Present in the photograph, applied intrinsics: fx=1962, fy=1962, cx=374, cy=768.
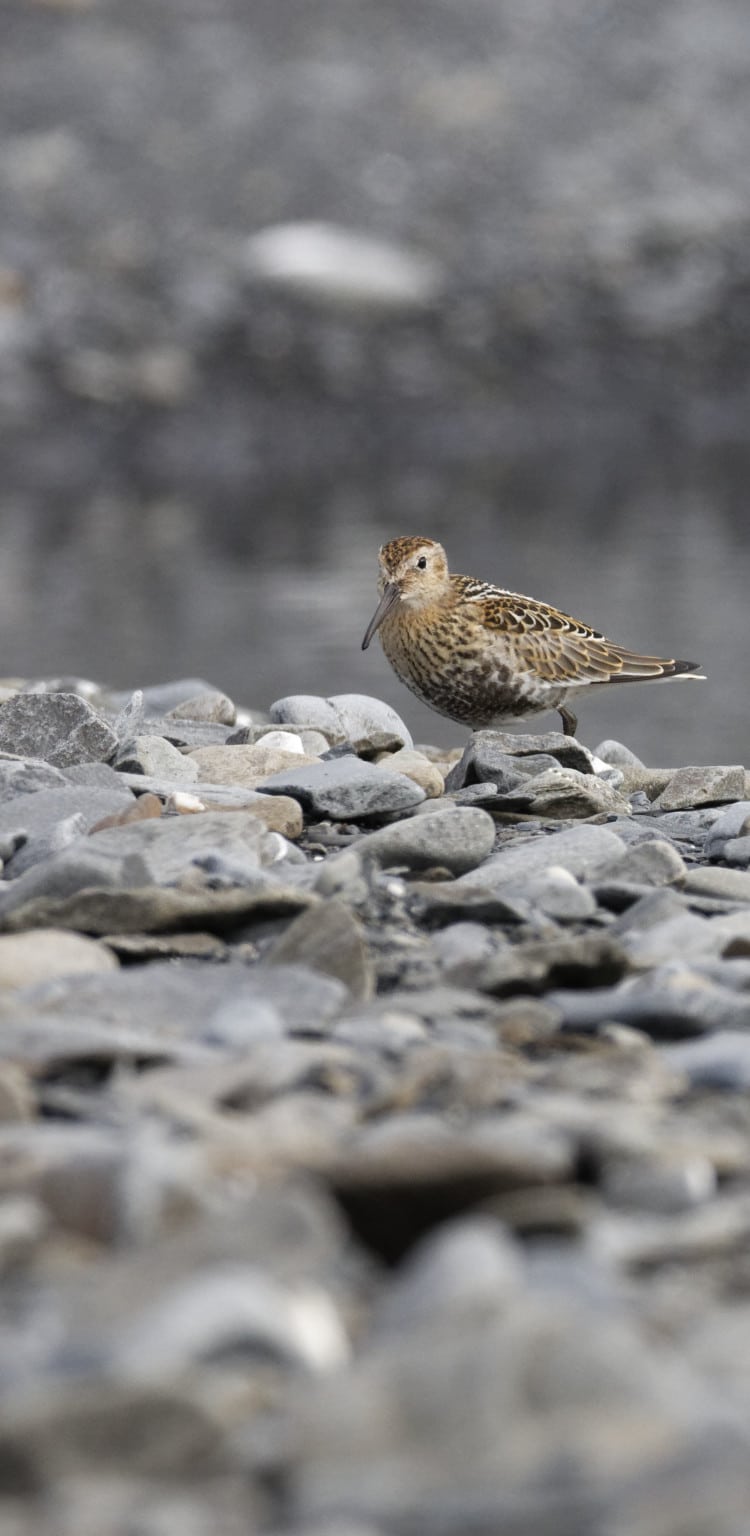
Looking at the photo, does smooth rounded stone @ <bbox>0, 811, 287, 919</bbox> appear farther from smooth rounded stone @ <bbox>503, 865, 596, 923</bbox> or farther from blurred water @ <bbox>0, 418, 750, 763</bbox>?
blurred water @ <bbox>0, 418, 750, 763</bbox>

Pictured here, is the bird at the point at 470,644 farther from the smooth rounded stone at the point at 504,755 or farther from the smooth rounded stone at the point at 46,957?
the smooth rounded stone at the point at 46,957

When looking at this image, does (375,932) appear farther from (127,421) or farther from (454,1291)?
(127,421)

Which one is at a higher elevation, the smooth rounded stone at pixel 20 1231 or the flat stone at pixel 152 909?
the flat stone at pixel 152 909

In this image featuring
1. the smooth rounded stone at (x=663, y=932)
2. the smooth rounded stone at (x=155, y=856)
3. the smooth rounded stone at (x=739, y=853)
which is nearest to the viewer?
the smooth rounded stone at (x=663, y=932)

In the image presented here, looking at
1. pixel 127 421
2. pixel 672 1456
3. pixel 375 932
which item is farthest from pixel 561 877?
pixel 127 421

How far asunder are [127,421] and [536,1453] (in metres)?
23.6

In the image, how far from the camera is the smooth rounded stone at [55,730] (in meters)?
5.26

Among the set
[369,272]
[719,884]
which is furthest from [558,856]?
[369,272]

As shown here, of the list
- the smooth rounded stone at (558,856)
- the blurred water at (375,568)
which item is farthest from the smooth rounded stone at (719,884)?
the blurred water at (375,568)

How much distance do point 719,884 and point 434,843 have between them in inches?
23.9

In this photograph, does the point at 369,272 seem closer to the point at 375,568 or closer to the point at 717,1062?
the point at 375,568

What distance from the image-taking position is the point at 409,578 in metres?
6.52

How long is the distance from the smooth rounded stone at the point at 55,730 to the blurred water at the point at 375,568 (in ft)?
17.2

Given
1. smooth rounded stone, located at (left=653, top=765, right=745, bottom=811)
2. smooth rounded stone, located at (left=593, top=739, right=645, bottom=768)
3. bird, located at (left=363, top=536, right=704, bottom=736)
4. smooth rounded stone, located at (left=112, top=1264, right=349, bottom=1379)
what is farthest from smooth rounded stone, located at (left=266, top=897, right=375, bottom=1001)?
bird, located at (left=363, top=536, right=704, bottom=736)
